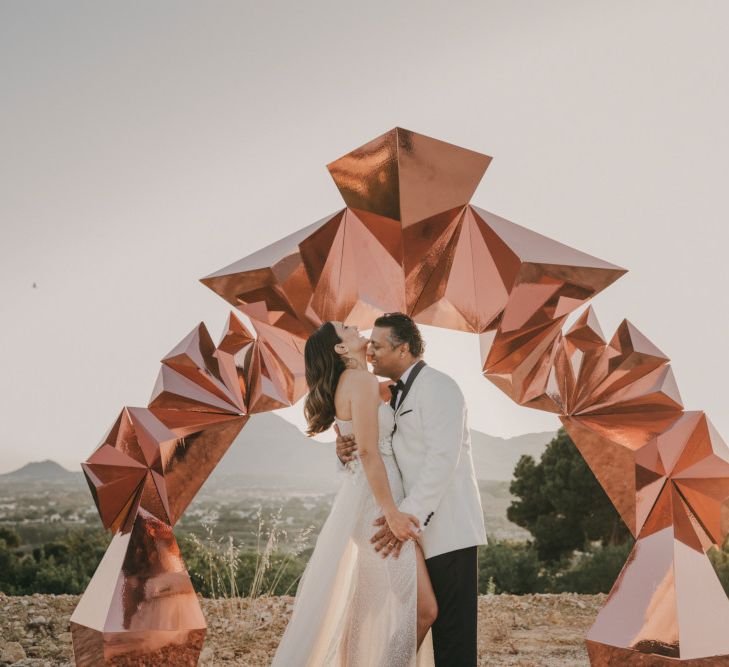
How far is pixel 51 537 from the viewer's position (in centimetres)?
1386

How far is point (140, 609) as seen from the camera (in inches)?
153

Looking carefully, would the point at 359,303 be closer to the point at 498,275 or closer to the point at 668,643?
the point at 498,275

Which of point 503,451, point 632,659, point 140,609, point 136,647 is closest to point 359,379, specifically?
point 140,609

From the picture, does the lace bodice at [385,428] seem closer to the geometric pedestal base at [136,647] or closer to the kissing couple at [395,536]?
the kissing couple at [395,536]

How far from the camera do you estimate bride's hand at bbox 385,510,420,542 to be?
336cm

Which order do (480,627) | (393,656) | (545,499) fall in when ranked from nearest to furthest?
(393,656) < (480,627) < (545,499)

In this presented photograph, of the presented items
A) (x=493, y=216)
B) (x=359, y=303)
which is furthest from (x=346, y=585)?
(x=493, y=216)

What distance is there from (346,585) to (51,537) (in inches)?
482

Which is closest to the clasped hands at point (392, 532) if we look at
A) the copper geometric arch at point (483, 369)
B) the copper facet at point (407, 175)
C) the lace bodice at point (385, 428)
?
the lace bodice at point (385, 428)

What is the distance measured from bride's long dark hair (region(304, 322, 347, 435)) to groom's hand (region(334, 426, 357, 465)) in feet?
0.41

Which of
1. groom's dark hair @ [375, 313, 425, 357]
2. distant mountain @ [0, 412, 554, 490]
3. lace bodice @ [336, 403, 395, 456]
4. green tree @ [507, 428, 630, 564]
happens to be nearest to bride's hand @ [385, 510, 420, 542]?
lace bodice @ [336, 403, 395, 456]

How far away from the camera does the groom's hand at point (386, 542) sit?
343 cm

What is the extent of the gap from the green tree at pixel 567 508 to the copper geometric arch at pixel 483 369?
8.80 m

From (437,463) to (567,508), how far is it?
10.2 meters
